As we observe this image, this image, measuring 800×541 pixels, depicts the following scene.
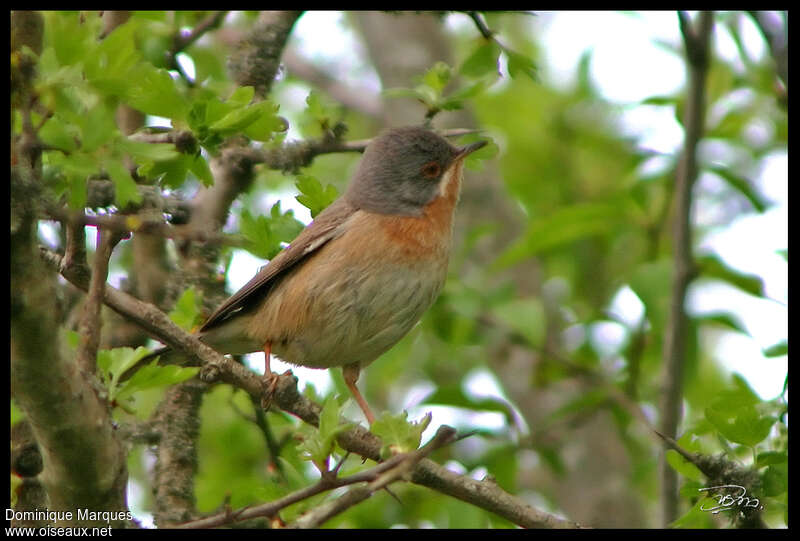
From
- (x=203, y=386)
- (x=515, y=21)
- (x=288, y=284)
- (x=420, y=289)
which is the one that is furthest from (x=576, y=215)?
(x=515, y=21)

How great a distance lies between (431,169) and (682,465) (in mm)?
2800

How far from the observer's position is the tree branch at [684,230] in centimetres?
639

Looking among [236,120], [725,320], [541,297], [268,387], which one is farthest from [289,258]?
[541,297]

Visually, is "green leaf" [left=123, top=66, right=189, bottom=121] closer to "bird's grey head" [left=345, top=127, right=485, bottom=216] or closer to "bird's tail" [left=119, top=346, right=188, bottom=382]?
"bird's tail" [left=119, top=346, right=188, bottom=382]

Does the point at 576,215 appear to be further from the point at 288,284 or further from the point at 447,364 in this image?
the point at 447,364

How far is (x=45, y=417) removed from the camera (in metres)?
3.44

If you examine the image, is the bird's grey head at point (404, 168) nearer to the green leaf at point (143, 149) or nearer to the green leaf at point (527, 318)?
the green leaf at point (527, 318)

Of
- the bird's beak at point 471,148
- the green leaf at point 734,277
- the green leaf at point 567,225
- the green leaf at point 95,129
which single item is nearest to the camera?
the green leaf at point 95,129

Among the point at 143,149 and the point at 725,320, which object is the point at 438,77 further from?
the point at 725,320

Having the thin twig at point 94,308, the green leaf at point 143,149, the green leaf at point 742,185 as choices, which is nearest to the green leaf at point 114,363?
the thin twig at point 94,308

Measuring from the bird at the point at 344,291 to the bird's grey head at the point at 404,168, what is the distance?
16 centimetres

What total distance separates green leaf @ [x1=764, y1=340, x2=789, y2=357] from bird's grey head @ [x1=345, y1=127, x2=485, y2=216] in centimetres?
226
